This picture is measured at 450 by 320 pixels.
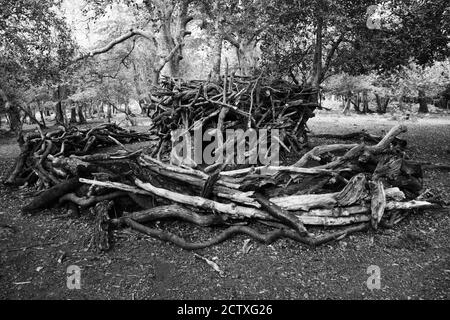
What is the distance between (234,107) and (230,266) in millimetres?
3927

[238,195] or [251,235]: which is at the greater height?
[238,195]

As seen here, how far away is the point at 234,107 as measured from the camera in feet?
22.2

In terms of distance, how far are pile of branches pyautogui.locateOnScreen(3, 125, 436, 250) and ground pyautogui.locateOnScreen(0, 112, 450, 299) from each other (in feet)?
0.61

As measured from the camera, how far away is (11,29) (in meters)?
7.32

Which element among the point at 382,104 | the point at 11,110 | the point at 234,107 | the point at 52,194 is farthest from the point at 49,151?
the point at 382,104

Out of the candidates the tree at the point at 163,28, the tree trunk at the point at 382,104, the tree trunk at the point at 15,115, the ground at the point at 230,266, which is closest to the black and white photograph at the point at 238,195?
the ground at the point at 230,266

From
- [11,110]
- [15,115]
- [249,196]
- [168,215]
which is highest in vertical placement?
[11,110]

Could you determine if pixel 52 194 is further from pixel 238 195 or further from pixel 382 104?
pixel 382 104

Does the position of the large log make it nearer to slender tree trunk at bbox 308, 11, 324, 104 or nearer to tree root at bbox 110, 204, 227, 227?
tree root at bbox 110, 204, 227, 227

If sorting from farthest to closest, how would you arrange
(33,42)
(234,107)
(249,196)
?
(33,42)
(234,107)
(249,196)

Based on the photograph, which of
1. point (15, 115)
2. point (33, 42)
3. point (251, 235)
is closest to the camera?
point (251, 235)

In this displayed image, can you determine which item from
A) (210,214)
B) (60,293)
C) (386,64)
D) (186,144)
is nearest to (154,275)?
(60,293)

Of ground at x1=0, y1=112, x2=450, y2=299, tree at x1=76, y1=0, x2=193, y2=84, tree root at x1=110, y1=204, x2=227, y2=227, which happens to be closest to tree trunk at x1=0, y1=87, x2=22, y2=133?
tree at x1=76, y1=0, x2=193, y2=84
